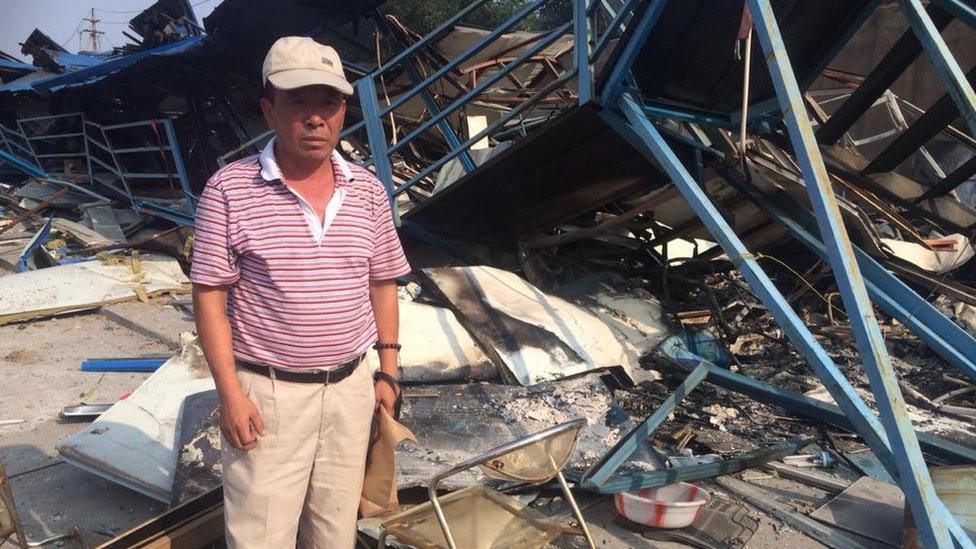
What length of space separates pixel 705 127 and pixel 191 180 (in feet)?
28.3

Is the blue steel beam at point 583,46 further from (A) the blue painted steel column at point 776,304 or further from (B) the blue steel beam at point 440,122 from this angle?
(B) the blue steel beam at point 440,122

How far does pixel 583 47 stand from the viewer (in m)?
4.30

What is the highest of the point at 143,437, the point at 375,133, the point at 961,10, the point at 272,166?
the point at 961,10

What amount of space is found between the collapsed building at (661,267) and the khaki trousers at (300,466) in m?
0.33

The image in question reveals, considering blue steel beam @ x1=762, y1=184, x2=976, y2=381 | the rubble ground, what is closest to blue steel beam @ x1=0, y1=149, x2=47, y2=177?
the rubble ground

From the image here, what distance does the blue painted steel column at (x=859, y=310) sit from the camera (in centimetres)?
246

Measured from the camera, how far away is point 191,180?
1088 centimetres

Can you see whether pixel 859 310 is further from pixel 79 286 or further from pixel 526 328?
pixel 79 286

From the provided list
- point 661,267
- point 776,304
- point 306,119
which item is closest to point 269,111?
point 306,119

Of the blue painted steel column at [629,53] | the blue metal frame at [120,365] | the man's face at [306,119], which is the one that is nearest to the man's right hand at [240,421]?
the man's face at [306,119]

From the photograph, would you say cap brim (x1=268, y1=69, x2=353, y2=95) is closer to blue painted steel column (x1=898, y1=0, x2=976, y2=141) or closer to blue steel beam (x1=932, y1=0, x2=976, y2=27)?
blue painted steel column (x1=898, y1=0, x2=976, y2=141)

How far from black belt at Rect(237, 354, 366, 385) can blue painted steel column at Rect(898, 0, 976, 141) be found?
3.19 m

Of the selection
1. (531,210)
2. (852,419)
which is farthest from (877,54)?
(852,419)

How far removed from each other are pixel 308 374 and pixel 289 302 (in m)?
0.24
